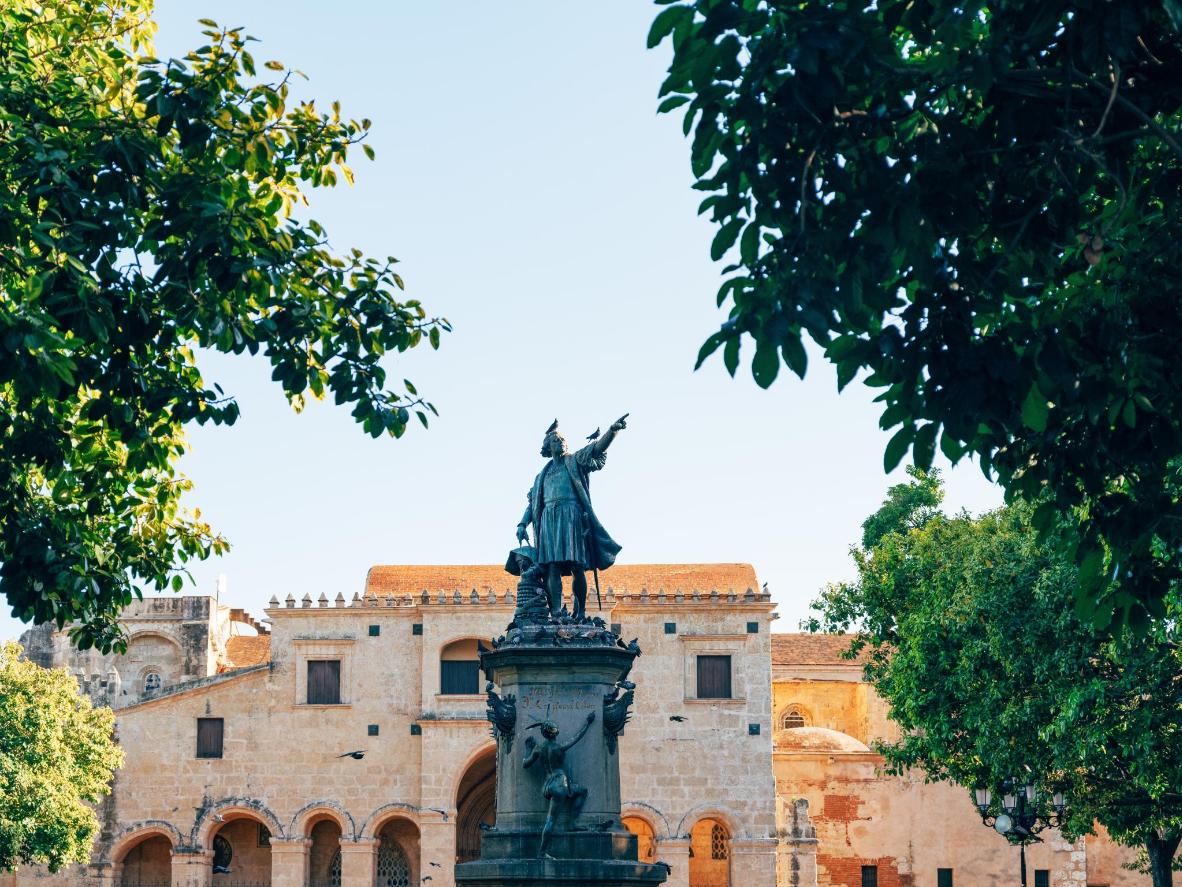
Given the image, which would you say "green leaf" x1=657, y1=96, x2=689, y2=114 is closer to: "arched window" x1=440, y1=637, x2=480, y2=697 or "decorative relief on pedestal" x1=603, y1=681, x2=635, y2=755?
"decorative relief on pedestal" x1=603, y1=681, x2=635, y2=755

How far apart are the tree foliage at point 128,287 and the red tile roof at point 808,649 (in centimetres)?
3768

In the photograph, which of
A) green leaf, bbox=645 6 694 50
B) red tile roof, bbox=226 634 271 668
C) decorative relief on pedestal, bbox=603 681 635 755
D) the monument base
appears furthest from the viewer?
red tile roof, bbox=226 634 271 668

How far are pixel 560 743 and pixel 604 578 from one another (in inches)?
1146

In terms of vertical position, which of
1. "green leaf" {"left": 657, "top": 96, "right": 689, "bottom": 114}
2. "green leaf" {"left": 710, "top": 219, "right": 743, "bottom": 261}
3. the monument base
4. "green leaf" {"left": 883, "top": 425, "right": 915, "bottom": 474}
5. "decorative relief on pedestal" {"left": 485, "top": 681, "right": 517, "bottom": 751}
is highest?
"green leaf" {"left": 657, "top": 96, "right": 689, "bottom": 114}

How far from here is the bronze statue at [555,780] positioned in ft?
43.0

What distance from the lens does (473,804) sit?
40.2 metres

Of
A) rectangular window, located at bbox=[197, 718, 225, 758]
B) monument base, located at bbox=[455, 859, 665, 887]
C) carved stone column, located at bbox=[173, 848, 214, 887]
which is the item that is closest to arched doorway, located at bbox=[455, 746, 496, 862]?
rectangular window, located at bbox=[197, 718, 225, 758]

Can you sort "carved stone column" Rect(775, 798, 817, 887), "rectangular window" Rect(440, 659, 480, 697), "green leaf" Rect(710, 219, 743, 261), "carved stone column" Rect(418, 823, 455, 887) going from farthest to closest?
"rectangular window" Rect(440, 659, 480, 697) → "carved stone column" Rect(775, 798, 817, 887) → "carved stone column" Rect(418, 823, 455, 887) → "green leaf" Rect(710, 219, 743, 261)

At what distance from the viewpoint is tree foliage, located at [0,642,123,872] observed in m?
31.8

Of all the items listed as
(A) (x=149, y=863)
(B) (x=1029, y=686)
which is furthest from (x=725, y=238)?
(A) (x=149, y=863)

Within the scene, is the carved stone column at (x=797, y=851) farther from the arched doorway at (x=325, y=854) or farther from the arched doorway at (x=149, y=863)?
the arched doorway at (x=149, y=863)

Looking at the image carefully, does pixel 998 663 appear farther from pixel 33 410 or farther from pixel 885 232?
pixel 885 232

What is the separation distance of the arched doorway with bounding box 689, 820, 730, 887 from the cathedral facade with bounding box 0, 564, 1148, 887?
54 millimetres

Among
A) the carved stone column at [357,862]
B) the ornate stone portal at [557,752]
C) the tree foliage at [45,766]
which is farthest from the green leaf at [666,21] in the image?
the carved stone column at [357,862]
